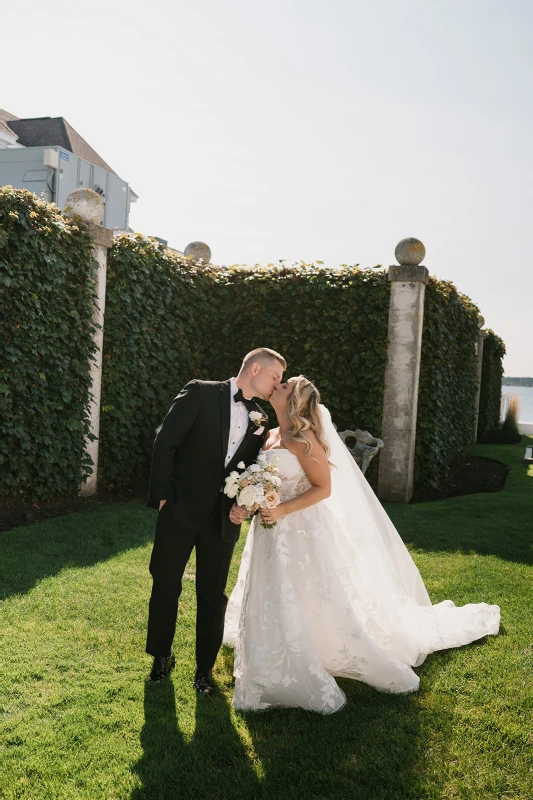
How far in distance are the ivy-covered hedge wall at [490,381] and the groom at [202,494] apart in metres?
15.0

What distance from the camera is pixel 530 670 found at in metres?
3.85

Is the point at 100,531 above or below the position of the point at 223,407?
below

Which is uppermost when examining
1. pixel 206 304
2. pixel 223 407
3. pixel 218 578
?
pixel 206 304

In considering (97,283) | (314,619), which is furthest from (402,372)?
(314,619)

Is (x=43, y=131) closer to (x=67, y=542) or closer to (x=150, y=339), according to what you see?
(x=150, y=339)

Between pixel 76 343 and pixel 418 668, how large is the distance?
500 cm

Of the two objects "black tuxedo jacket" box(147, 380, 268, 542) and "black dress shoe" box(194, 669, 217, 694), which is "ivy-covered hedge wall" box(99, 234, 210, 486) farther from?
"black dress shoe" box(194, 669, 217, 694)

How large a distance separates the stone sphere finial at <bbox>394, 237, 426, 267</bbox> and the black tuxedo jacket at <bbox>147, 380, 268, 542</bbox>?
551 cm

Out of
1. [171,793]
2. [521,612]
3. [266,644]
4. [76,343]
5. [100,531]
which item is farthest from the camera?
[76,343]

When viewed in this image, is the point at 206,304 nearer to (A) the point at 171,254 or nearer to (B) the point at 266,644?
(A) the point at 171,254

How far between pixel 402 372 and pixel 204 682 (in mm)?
5745

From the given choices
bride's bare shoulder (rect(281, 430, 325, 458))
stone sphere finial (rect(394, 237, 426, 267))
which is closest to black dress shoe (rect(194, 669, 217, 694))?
bride's bare shoulder (rect(281, 430, 325, 458))

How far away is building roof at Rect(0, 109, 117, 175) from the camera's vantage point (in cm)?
2055

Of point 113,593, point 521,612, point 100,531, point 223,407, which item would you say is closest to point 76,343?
Result: point 100,531
